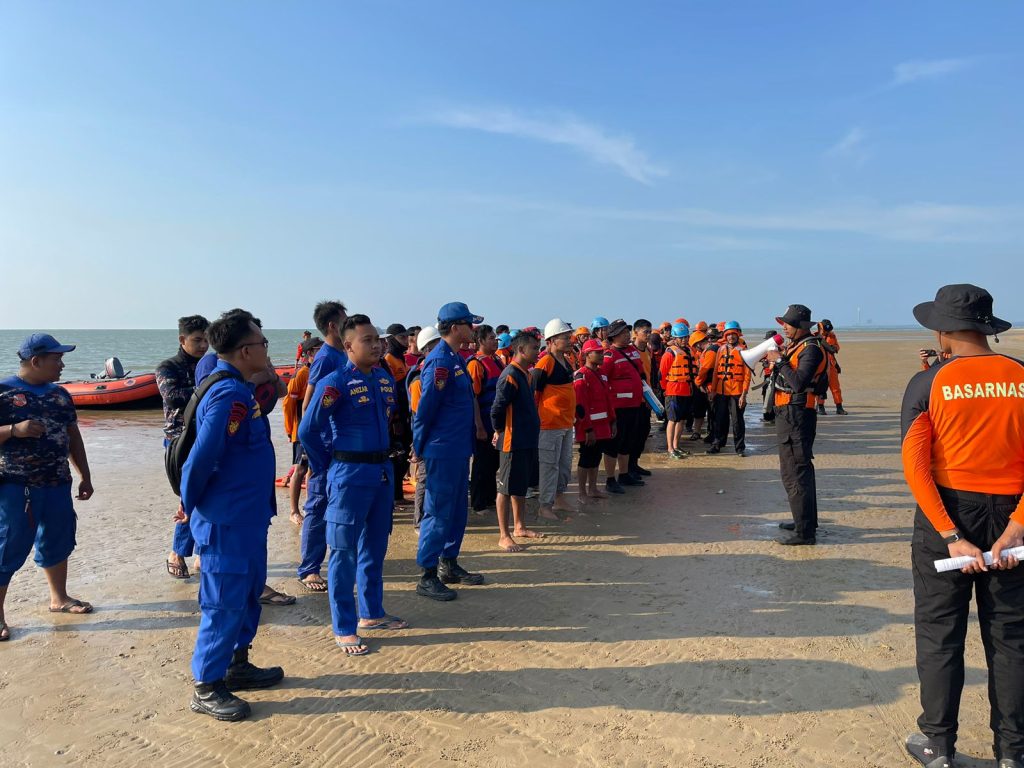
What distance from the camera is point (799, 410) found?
5.94m

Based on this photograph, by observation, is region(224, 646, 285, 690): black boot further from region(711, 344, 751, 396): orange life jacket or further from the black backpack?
region(711, 344, 751, 396): orange life jacket

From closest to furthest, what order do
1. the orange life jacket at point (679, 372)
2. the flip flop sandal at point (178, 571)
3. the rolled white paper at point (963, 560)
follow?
the rolled white paper at point (963, 560) → the flip flop sandal at point (178, 571) → the orange life jacket at point (679, 372)

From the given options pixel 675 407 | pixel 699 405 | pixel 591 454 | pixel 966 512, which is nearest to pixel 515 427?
pixel 591 454

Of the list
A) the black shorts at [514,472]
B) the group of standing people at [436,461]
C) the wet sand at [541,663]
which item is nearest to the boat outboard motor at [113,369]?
the wet sand at [541,663]

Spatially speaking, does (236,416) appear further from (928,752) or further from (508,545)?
(928,752)

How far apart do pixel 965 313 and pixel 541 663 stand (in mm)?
2900

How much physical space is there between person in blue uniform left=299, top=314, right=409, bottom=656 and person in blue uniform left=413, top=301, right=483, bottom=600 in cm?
54

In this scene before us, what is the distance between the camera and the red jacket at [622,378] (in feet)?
27.6

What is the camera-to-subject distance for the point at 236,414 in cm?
345

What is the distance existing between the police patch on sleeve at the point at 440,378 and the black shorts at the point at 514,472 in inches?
56.6

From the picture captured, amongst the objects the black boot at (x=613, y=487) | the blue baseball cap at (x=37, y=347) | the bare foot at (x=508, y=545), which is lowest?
the bare foot at (x=508, y=545)

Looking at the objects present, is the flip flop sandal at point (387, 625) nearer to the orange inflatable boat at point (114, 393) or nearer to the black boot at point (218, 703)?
the black boot at point (218, 703)

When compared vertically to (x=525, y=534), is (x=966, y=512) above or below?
above

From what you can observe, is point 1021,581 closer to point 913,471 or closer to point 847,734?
point 913,471
